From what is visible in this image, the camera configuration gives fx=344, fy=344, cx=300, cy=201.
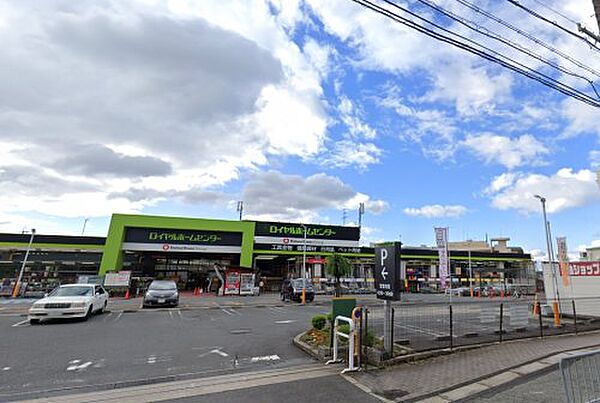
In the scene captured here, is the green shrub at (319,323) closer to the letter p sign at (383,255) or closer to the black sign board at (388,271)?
the black sign board at (388,271)

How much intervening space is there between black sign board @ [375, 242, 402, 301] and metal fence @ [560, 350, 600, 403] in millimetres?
3406

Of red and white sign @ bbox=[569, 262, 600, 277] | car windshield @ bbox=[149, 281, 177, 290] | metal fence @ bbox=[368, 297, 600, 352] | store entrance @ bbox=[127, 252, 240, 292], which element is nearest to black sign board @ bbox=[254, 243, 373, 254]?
store entrance @ bbox=[127, 252, 240, 292]

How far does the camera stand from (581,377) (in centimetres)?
393

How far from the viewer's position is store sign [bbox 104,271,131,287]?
1156 inches

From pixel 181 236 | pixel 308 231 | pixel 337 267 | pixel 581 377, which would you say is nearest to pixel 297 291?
pixel 337 267

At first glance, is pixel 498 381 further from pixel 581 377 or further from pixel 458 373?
pixel 581 377

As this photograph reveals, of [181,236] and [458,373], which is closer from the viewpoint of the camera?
[458,373]

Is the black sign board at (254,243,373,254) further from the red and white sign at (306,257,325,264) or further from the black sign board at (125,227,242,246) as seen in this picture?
the black sign board at (125,227,242,246)

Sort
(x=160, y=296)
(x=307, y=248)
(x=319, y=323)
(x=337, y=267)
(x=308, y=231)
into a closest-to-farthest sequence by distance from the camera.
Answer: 1. (x=319, y=323)
2. (x=160, y=296)
3. (x=337, y=267)
4. (x=307, y=248)
5. (x=308, y=231)

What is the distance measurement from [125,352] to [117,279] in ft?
79.8

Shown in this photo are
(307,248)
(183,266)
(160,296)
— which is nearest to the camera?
(160,296)

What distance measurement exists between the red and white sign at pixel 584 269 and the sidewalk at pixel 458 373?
37.0 feet

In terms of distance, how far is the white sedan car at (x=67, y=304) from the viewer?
Result: 12.8 meters

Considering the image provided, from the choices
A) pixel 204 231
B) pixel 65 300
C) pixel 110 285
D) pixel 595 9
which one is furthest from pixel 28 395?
pixel 204 231
